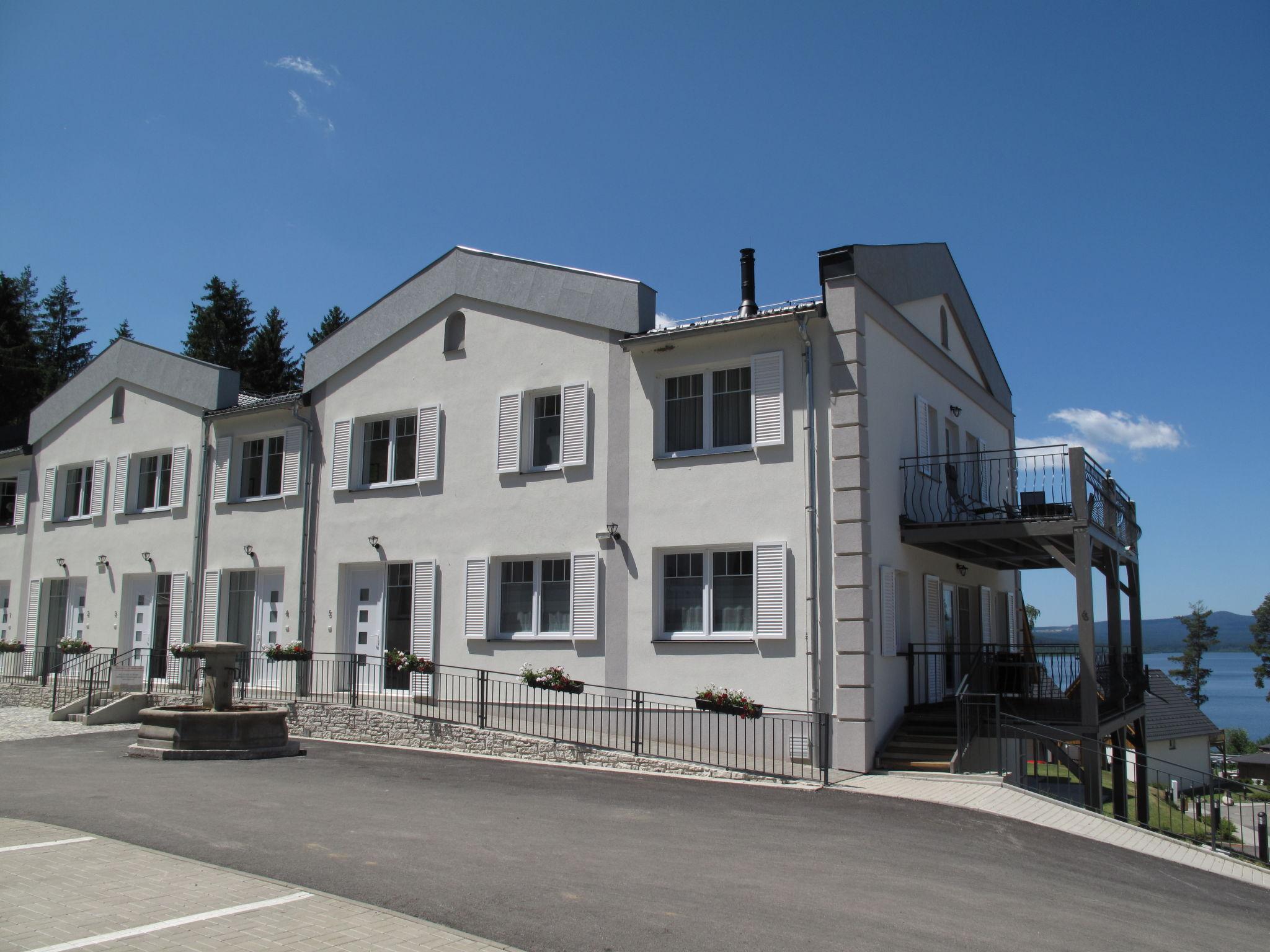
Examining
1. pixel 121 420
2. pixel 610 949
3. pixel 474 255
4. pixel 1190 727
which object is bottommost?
pixel 1190 727

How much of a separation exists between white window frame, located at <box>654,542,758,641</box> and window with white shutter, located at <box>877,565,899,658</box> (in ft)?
6.19

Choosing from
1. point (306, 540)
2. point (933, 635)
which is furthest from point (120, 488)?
point (933, 635)

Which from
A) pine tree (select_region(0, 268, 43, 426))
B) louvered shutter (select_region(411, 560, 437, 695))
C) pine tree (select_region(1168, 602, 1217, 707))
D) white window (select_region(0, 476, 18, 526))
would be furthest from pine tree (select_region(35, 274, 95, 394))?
pine tree (select_region(1168, 602, 1217, 707))

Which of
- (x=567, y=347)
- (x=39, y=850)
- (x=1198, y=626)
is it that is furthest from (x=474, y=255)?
(x=1198, y=626)

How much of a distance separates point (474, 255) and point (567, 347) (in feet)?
9.52

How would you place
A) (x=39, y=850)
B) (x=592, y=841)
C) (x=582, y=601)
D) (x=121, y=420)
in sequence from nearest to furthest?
(x=39, y=850) < (x=592, y=841) < (x=582, y=601) < (x=121, y=420)

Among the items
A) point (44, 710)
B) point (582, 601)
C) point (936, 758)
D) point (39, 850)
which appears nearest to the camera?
point (39, 850)

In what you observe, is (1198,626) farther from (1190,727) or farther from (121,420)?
(121,420)

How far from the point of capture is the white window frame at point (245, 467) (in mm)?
21578

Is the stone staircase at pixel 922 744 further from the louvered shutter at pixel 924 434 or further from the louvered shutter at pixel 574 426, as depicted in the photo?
the louvered shutter at pixel 574 426

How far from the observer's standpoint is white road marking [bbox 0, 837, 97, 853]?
7930 mm

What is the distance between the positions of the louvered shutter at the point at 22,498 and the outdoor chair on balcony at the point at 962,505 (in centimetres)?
2334

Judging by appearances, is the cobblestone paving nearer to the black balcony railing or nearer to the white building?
the white building

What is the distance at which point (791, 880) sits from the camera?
805cm
